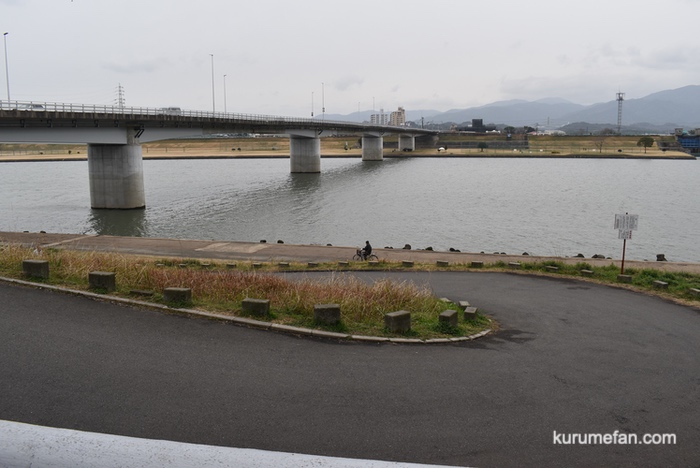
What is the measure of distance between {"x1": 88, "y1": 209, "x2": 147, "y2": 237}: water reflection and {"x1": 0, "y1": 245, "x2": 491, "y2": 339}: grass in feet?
81.3

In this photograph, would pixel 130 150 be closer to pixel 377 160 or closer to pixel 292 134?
pixel 292 134

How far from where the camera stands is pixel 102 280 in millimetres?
12859

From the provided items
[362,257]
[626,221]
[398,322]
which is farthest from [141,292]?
[626,221]

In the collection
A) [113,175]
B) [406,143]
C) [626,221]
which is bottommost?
[626,221]

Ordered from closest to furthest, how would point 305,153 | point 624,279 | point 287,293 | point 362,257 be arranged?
1. point 287,293
2. point 624,279
3. point 362,257
4. point 305,153

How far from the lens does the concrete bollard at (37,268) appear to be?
13.6 metres

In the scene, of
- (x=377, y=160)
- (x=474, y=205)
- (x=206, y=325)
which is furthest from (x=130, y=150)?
(x=377, y=160)

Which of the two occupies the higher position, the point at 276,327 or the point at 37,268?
the point at 37,268

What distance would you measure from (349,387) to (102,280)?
7196mm

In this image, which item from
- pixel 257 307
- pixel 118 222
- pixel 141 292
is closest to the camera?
pixel 257 307

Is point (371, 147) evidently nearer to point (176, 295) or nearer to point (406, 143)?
point (406, 143)

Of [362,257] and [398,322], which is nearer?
[398,322]

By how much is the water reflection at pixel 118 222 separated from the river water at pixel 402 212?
0.26 ft

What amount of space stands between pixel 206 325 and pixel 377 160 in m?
126
